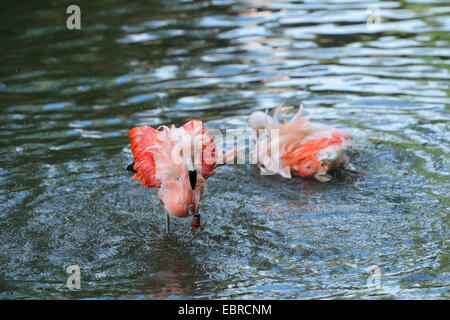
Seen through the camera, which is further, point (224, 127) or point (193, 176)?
point (224, 127)

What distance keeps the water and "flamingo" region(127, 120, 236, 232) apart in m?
0.40

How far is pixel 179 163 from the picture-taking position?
17.2ft

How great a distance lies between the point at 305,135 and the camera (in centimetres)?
673

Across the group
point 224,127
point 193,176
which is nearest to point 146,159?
point 193,176

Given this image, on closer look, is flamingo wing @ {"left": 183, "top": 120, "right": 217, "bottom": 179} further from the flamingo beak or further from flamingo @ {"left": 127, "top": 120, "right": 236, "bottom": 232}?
the flamingo beak

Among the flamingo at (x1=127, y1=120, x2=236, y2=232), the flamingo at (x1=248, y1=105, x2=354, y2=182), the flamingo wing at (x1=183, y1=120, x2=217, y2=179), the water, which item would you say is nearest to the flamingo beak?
the flamingo at (x1=127, y1=120, x2=236, y2=232)

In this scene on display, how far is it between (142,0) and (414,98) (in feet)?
22.4

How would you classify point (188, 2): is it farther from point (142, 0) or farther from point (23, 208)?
point (23, 208)

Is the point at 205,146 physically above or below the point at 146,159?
above

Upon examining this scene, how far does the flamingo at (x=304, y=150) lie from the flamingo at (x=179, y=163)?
1.11 m

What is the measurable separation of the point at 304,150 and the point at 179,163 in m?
1.78

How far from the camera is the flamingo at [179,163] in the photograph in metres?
5.10

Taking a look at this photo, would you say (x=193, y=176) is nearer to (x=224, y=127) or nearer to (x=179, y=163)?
(x=179, y=163)

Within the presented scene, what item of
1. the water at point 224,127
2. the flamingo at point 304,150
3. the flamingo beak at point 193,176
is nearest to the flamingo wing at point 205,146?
the flamingo beak at point 193,176
